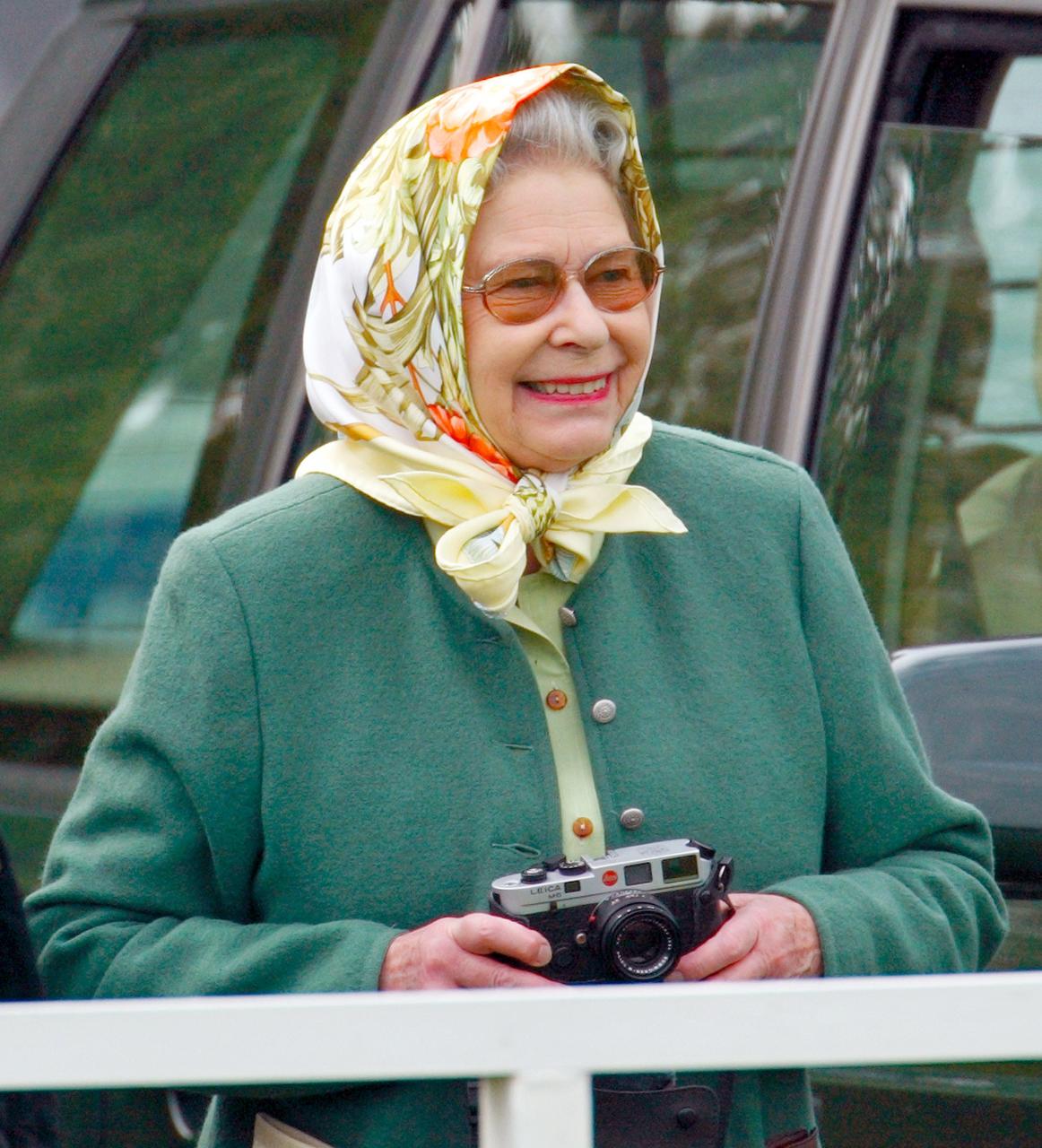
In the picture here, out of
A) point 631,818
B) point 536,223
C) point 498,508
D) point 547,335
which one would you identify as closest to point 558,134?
point 536,223

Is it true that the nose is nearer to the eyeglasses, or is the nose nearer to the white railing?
the eyeglasses

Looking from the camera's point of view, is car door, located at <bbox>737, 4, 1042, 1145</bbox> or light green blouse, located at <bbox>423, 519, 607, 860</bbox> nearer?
light green blouse, located at <bbox>423, 519, 607, 860</bbox>

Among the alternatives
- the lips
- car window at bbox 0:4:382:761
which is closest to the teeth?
the lips

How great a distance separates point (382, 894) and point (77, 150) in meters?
1.64

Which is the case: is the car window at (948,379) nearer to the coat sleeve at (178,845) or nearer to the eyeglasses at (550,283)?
the eyeglasses at (550,283)

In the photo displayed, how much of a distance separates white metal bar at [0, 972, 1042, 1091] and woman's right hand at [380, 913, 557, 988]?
50 cm

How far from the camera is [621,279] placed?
74.3 inches

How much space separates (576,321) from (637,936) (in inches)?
24.0

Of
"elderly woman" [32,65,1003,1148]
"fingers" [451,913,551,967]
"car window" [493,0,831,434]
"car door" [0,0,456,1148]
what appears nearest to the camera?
"fingers" [451,913,551,967]

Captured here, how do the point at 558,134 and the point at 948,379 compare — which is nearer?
the point at 558,134

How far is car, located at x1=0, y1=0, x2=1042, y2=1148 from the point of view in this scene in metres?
2.43

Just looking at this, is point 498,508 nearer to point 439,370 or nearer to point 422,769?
point 439,370

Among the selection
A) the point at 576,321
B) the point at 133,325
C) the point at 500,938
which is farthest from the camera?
the point at 133,325

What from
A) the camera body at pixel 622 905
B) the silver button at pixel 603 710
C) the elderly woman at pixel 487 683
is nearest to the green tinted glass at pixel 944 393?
the elderly woman at pixel 487 683
